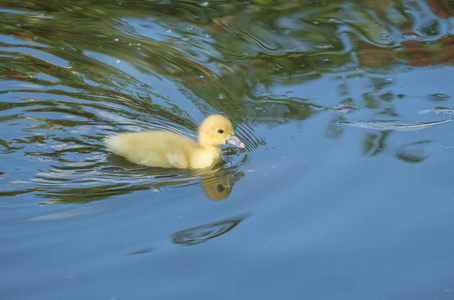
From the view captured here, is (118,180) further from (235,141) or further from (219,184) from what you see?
(235,141)

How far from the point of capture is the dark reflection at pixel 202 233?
338 centimetres

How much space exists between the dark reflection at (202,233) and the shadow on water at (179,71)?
0.46 m

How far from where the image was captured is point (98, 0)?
6371 mm

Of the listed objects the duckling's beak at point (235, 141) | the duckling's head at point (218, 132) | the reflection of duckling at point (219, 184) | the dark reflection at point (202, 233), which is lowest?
the dark reflection at point (202, 233)

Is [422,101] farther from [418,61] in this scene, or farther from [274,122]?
[274,122]

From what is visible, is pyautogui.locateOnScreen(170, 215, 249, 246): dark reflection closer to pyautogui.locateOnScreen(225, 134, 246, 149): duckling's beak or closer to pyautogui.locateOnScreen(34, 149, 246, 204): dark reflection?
pyautogui.locateOnScreen(34, 149, 246, 204): dark reflection

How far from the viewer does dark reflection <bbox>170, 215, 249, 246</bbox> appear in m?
3.38

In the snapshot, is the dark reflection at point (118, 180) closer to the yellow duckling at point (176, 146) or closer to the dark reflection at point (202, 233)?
the yellow duckling at point (176, 146)

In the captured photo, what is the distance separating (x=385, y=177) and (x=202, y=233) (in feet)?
4.06

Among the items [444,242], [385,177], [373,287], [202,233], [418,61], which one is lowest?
[373,287]

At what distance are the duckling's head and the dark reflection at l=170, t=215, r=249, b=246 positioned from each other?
957 millimetres

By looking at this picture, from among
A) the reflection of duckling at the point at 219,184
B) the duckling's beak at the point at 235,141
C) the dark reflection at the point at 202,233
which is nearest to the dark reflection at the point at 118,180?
the reflection of duckling at the point at 219,184

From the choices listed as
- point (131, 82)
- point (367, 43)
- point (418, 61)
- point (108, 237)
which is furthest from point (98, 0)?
point (108, 237)

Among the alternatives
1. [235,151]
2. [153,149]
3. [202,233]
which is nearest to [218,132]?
[235,151]
